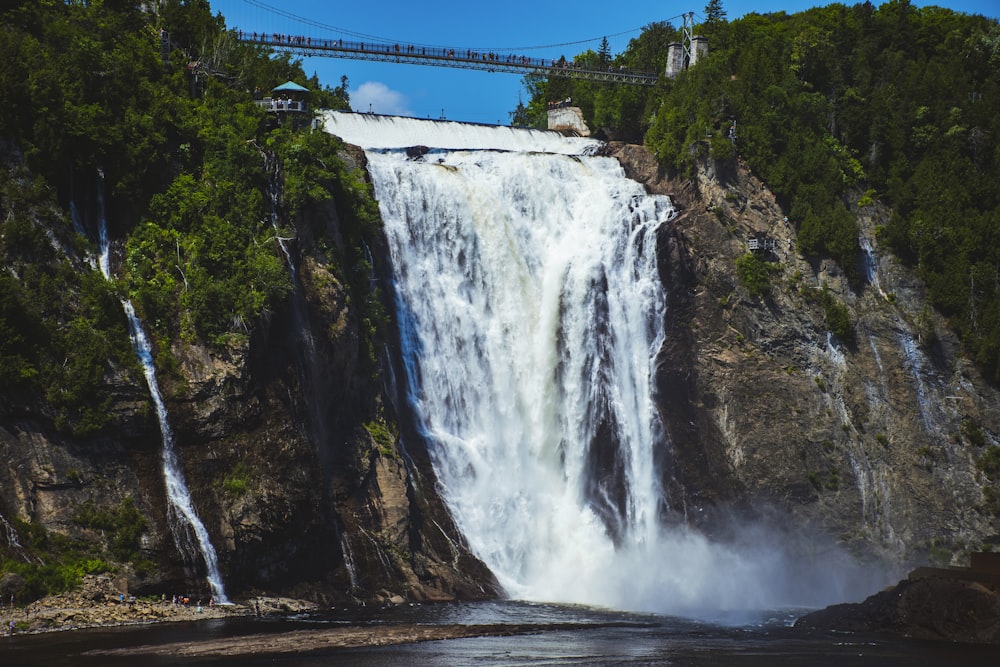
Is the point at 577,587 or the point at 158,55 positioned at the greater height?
the point at 158,55

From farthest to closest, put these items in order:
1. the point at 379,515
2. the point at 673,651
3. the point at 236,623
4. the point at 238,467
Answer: the point at 379,515
the point at 238,467
the point at 236,623
the point at 673,651

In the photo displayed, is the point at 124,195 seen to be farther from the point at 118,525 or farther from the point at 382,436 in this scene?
the point at 382,436

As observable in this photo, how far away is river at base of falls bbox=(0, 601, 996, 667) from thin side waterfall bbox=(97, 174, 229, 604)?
3.52 metres

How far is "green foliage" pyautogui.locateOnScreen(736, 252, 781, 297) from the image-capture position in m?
71.9

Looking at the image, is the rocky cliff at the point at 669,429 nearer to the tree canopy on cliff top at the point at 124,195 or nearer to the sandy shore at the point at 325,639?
the tree canopy on cliff top at the point at 124,195

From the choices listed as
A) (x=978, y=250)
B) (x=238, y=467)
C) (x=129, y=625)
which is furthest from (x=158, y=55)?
(x=978, y=250)

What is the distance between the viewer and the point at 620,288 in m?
71.2

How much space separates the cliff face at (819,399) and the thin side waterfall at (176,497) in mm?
26263

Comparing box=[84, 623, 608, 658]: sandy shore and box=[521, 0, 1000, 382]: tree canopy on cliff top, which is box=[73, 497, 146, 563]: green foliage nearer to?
box=[84, 623, 608, 658]: sandy shore

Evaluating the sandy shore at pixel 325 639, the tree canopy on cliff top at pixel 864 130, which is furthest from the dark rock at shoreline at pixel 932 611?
the tree canopy on cliff top at pixel 864 130

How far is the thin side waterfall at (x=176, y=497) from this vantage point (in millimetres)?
51438

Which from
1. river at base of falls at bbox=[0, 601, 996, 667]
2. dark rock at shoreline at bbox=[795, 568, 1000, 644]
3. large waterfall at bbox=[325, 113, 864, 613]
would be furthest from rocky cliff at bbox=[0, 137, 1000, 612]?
Answer: dark rock at shoreline at bbox=[795, 568, 1000, 644]

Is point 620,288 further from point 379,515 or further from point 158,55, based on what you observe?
point 158,55

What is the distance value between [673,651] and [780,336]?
3040 centimetres
